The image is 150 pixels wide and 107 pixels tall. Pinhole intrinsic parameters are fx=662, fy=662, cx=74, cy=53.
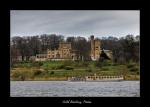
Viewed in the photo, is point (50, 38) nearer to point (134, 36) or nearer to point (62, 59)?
point (62, 59)

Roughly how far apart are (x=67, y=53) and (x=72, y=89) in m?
0.26

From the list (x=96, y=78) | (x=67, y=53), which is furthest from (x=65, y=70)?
(x=96, y=78)

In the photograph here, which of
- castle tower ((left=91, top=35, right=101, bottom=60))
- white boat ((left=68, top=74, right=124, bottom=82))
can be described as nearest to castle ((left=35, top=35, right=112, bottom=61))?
castle tower ((left=91, top=35, right=101, bottom=60))

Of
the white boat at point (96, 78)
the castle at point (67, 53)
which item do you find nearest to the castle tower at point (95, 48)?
the castle at point (67, 53)

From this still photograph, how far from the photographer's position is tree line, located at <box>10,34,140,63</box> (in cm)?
465

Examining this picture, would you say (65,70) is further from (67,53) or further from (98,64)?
(98,64)

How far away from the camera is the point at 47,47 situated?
4672 mm

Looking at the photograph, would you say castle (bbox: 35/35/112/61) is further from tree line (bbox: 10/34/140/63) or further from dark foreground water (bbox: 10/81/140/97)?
dark foreground water (bbox: 10/81/140/97)

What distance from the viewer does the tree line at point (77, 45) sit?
4648 mm

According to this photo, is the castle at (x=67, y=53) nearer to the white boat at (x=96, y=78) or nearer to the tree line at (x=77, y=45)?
the tree line at (x=77, y=45)

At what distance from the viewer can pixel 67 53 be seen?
15.4ft

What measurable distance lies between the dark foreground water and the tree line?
0.61 ft

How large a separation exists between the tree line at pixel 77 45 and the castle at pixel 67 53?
0.9 inches
